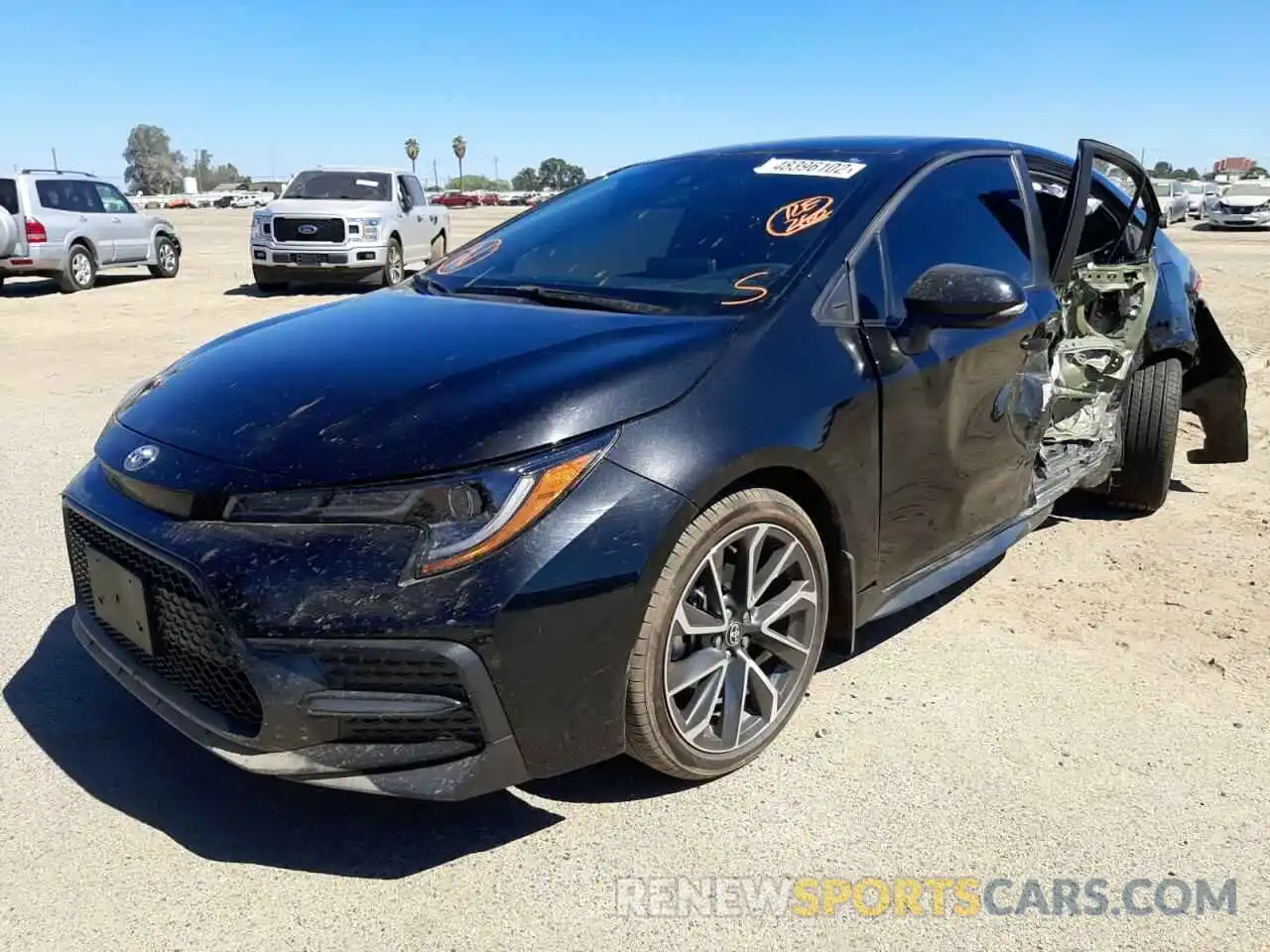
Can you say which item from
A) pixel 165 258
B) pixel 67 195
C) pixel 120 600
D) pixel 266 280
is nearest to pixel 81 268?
pixel 67 195

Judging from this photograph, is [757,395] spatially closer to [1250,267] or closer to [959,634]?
[959,634]

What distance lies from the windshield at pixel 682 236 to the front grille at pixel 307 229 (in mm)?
10964

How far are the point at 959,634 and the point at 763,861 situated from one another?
151 cm

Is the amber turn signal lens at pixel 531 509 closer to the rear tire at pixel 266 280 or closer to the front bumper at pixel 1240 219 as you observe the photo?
the rear tire at pixel 266 280

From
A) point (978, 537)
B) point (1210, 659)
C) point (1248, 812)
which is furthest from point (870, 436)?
point (1210, 659)

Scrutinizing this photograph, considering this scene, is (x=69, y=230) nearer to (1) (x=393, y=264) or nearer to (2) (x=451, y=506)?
(1) (x=393, y=264)

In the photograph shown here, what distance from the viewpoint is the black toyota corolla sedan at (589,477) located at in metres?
2.18

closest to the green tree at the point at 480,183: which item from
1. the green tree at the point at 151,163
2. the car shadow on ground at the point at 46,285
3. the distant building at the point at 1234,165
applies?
the green tree at the point at 151,163

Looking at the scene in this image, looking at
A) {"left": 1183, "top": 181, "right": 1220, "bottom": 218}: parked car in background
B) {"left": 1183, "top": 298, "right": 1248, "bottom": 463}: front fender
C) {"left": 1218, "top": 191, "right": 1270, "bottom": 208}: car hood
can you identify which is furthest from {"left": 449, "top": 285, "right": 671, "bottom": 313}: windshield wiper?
{"left": 1183, "top": 181, "right": 1220, "bottom": 218}: parked car in background

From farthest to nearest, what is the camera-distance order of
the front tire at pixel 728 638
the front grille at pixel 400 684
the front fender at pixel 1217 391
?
the front fender at pixel 1217 391
the front tire at pixel 728 638
the front grille at pixel 400 684

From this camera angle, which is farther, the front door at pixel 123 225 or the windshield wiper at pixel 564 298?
the front door at pixel 123 225

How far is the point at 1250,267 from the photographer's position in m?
17.3

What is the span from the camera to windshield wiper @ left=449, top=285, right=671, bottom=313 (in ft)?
9.63

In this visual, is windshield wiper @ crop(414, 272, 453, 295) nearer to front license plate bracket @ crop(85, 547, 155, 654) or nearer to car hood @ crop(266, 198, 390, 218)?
front license plate bracket @ crop(85, 547, 155, 654)
